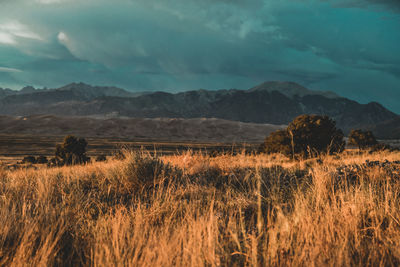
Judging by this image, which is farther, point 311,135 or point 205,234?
point 311,135

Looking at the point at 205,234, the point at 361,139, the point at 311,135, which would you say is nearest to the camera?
the point at 205,234

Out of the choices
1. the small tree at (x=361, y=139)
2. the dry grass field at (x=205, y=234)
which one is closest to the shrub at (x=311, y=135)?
the small tree at (x=361, y=139)

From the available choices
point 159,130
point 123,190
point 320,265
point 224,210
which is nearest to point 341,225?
point 320,265

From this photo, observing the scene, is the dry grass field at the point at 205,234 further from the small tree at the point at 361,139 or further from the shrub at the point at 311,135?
the small tree at the point at 361,139

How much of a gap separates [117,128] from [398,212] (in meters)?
147

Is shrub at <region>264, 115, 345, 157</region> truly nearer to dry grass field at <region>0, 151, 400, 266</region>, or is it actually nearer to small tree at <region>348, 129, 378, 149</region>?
small tree at <region>348, 129, 378, 149</region>

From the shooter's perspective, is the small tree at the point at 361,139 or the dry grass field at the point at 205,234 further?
the small tree at the point at 361,139

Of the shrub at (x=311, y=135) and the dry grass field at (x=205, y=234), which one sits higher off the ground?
the shrub at (x=311, y=135)

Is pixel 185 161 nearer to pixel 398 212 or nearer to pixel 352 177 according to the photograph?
pixel 352 177

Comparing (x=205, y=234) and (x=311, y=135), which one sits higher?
(x=311, y=135)

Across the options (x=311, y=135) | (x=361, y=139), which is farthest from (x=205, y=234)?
(x=361, y=139)

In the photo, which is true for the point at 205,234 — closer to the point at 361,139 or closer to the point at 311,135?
the point at 311,135

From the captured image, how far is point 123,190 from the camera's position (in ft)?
19.4

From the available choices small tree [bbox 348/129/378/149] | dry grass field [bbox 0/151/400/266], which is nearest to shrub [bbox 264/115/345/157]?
small tree [bbox 348/129/378/149]
